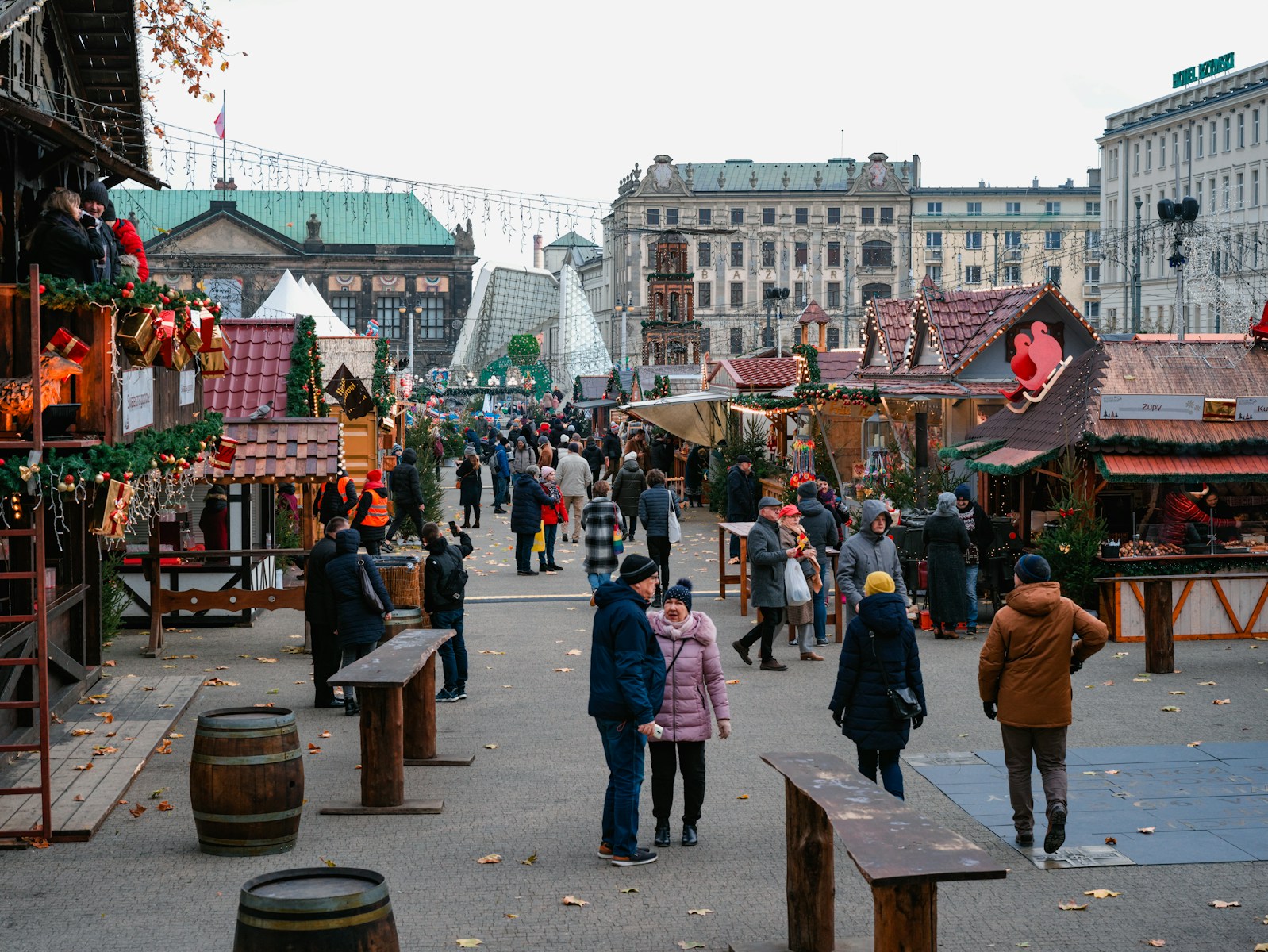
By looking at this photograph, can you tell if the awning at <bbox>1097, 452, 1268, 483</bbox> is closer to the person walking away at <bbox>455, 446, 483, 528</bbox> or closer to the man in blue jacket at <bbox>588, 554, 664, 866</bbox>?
the man in blue jacket at <bbox>588, 554, 664, 866</bbox>

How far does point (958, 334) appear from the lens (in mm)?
26031

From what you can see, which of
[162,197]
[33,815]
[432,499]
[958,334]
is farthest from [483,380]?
[33,815]

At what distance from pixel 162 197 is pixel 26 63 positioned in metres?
96.9

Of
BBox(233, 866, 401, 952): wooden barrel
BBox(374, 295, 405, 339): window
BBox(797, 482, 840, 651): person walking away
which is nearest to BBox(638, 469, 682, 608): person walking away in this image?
BBox(797, 482, 840, 651): person walking away

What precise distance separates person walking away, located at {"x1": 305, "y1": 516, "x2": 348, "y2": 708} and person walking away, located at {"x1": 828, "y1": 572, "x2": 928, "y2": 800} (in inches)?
209

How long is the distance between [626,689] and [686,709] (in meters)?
0.54

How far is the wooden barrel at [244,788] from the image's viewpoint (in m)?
8.77

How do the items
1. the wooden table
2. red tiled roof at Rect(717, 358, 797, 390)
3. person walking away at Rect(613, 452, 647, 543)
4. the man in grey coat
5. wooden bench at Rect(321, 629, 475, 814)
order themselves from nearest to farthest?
wooden bench at Rect(321, 629, 475, 814) → the man in grey coat → the wooden table → person walking away at Rect(613, 452, 647, 543) → red tiled roof at Rect(717, 358, 797, 390)

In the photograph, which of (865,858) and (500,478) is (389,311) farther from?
(865,858)

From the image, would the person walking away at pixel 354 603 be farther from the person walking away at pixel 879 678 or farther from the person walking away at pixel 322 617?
the person walking away at pixel 879 678

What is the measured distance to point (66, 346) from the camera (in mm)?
9312

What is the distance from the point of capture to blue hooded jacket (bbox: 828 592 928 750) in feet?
29.8

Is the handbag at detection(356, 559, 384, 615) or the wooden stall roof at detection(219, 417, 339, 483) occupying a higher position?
the wooden stall roof at detection(219, 417, 339, 483)

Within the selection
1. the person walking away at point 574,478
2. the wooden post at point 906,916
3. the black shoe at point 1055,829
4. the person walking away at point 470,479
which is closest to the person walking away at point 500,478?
the person walking away at point 470,479
